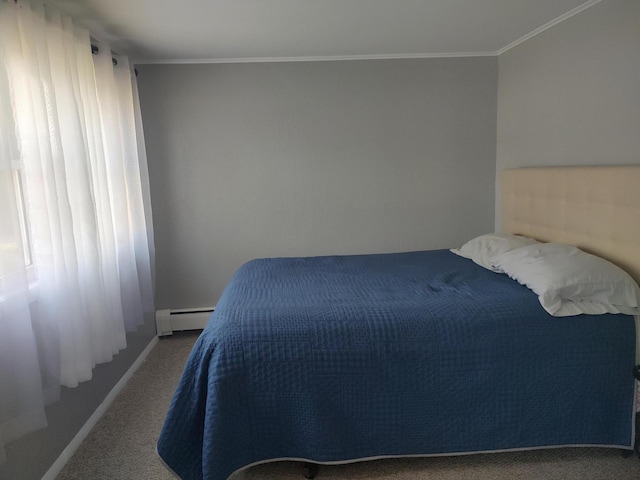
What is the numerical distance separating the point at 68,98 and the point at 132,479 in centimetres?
181

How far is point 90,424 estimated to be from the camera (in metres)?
2.44

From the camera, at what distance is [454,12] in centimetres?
263

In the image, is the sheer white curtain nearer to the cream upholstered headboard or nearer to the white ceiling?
the white ceiling

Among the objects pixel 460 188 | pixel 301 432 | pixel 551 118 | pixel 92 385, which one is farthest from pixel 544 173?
pixel 92 385

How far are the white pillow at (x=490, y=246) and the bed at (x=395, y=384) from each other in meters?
0.73

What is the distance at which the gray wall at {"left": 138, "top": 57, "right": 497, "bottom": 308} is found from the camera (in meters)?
3.60

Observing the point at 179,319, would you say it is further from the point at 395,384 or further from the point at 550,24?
the point at 550,24

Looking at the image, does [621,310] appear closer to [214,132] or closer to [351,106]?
[351,106]

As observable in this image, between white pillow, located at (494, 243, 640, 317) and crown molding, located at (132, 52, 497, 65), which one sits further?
crown molding, located at (132, 52, 497, 65)

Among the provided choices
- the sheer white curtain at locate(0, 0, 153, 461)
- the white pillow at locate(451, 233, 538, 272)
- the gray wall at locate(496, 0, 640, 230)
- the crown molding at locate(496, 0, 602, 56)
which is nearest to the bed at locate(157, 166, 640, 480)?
the gray wall at locate(496, 0, 640, 230)

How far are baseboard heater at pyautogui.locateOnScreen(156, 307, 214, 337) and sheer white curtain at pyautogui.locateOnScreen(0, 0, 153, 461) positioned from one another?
88 cm

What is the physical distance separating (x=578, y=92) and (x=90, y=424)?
3395mm

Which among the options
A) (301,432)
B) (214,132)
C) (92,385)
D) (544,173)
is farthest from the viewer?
(214,132)

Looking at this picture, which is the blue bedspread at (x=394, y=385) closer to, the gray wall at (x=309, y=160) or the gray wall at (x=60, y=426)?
the gray wall at (x=60, y=426)
